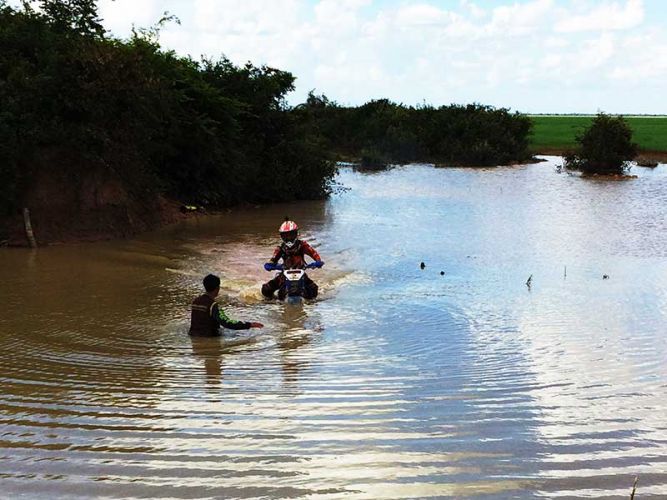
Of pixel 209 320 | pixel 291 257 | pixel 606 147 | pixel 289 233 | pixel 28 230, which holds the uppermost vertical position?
pixel 606 147

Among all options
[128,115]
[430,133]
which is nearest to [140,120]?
[128,115]

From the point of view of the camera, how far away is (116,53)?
19.3 m

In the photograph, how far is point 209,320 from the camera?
367 inches

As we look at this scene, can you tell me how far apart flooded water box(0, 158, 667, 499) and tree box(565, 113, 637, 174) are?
26668mm

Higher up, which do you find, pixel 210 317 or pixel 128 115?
pixel 128 115

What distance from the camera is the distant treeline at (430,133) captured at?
2148 inches

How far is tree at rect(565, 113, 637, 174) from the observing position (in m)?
42.6

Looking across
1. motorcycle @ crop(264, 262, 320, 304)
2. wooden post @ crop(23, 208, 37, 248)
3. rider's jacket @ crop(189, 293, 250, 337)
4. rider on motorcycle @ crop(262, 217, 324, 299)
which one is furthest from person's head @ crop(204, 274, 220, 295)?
wooden post @ crop(23, 208, 37, 248)

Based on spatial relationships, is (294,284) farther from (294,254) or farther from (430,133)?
(430,133)

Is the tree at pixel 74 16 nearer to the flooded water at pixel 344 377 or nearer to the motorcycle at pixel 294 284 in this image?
the flooded water at pixel 344 377

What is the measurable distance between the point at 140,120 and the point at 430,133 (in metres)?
40.7

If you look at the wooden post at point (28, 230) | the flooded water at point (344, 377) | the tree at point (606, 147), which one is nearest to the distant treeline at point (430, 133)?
the tree at point (606, 147)

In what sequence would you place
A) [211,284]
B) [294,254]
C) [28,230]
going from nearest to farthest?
[211,284] < [294,254] < [28,230]

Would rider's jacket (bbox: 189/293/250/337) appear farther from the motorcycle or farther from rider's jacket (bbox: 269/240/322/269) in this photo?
rider's jacket (bbox: 269/240/322/269)
